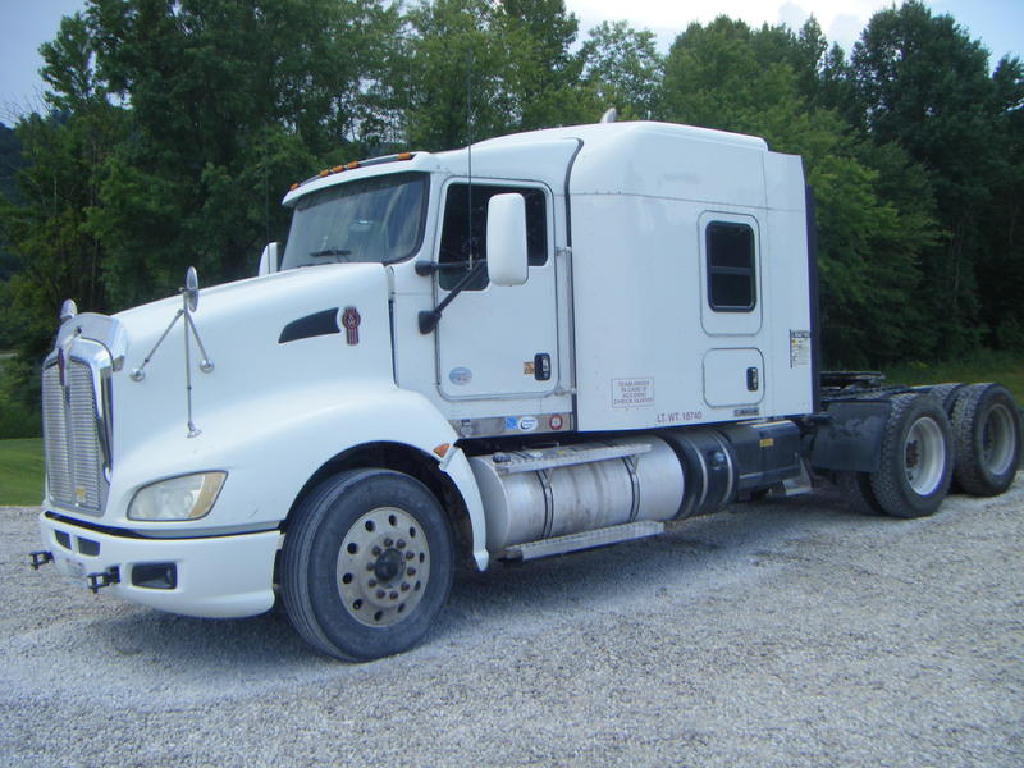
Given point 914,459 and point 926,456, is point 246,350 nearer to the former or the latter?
point 914,459

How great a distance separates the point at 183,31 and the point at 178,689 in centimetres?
2067

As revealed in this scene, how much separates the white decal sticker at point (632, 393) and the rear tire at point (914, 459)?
3.29 m

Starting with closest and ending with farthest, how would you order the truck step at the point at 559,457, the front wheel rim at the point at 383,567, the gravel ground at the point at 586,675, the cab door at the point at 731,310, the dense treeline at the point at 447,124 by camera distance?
the gravel ground at the point at 586,675 → the front wheel rim at the point at 383,567 → the truck step at the point at 559,457 → the cab door at the point at 731,310 → the dense treeline at the point at 447,124

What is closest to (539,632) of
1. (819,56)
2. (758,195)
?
(758,195)

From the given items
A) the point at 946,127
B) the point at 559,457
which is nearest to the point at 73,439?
the point at 559,457

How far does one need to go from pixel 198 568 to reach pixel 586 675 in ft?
7.07

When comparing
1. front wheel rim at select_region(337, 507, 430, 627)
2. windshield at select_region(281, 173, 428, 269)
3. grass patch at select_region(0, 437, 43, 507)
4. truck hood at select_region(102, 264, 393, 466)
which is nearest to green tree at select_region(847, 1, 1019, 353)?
grass patch at select_region(0, 437, 43, 507)

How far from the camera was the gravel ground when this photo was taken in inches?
171

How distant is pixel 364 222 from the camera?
22.0 feet

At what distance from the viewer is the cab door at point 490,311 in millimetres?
6492

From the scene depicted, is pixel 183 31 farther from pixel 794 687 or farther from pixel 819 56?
pixel 819 56

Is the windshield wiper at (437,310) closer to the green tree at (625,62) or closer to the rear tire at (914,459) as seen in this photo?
the rear tire at (914,459)

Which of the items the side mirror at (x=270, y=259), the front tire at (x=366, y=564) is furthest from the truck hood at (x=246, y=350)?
the side mirror at (x=270, y=259)

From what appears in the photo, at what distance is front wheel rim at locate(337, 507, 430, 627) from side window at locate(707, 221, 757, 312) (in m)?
3.51
